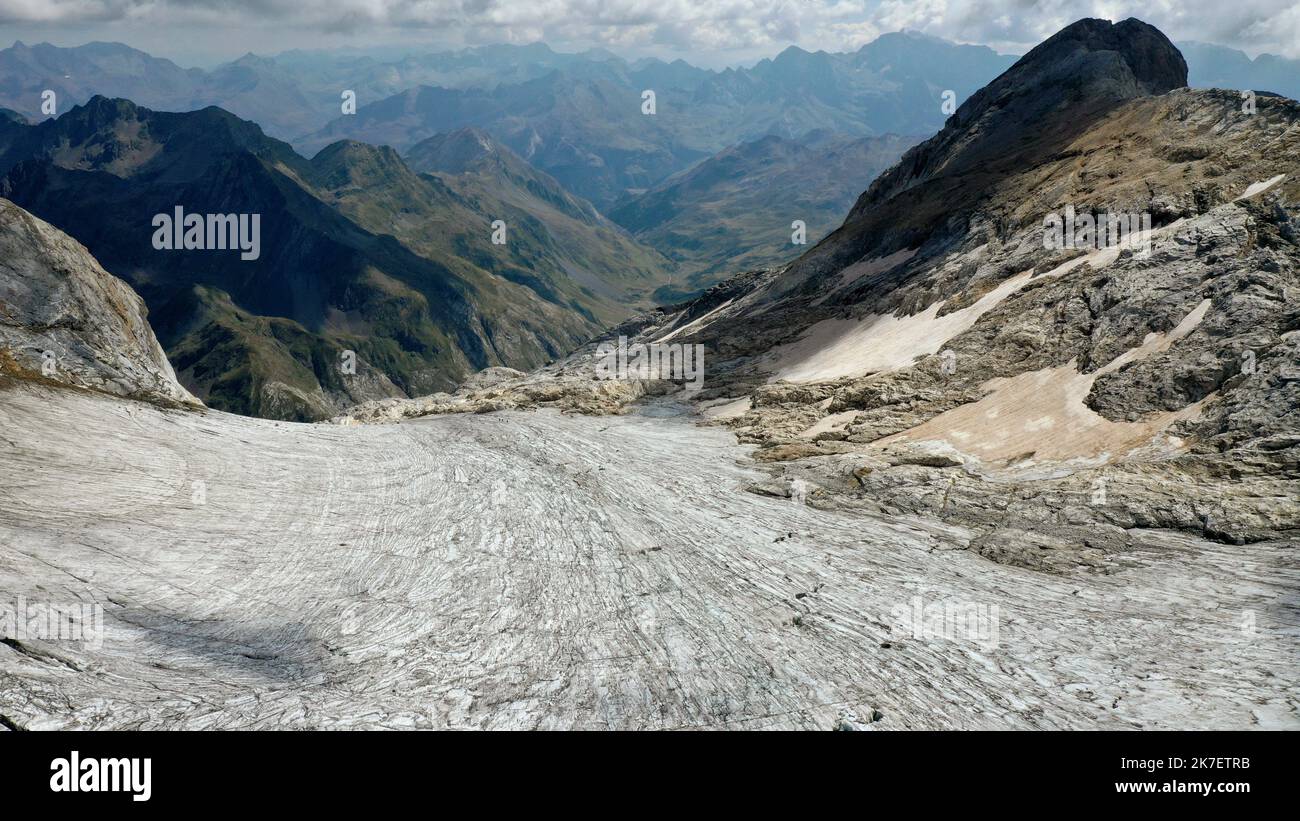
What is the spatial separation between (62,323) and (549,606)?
31.5m

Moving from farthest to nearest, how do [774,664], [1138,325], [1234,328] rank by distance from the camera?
[1138,325]
[1234,328]
[774,664]

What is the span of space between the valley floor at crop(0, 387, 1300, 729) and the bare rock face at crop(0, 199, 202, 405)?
299 centimetres

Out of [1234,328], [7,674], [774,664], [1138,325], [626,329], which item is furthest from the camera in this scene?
[626,329]

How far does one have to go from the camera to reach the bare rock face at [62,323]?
33969mm

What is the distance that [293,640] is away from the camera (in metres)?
21.2

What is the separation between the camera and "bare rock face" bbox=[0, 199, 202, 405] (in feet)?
111

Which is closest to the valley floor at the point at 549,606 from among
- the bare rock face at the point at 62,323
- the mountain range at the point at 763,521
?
the mountain range at the point at 763,521

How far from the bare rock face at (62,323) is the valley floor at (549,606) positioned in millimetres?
2987

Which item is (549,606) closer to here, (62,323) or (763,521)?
(763,521)

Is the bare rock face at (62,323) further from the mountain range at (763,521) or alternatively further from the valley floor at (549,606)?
the valley floor at (549,606)

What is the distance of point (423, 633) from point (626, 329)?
121 meters

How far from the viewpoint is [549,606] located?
23.6 m

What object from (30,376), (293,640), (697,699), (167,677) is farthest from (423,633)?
(30,376)
